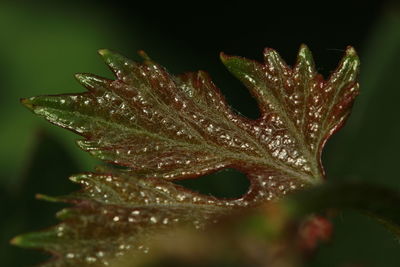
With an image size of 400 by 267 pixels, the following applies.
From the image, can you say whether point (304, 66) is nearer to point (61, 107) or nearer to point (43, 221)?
point (61, 107)

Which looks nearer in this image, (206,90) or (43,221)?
(206,90)

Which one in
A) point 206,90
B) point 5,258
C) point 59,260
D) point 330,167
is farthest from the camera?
point 330,167

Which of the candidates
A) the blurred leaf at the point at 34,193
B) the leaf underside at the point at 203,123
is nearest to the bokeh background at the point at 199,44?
the blurred leaf at the point at 34,193

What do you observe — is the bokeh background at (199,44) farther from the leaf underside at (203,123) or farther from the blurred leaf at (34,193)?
the leaf underside at (203,123)

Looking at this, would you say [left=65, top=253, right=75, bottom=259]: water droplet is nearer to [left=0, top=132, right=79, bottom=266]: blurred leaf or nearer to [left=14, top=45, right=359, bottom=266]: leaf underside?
[left=14, top=45, right=359, bottom=266]: leaf underside

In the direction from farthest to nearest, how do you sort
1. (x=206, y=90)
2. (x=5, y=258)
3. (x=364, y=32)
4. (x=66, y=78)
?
(x=364, y=32) → (x=66, y=78) → (x=5, y=258) → (x=206, y=90)

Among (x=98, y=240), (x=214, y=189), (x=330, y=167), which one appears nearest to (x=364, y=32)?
(x=330, y=167)
